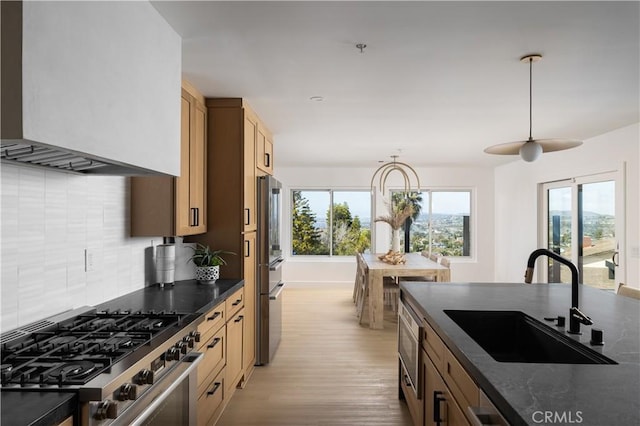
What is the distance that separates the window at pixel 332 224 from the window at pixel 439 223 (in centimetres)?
78

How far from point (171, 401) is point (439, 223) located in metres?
7.43

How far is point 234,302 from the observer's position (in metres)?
3.02

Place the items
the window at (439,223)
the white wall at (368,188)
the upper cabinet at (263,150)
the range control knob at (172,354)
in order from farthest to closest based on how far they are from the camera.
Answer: the window at (439,223) < the white wall at (368,188) < the upper cabinet at (263,150) < the range control knob at (172,354)

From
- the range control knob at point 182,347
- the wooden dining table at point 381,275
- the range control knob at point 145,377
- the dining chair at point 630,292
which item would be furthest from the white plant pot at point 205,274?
the dining chair at point 630,292

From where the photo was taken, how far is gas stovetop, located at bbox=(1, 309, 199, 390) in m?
1.28

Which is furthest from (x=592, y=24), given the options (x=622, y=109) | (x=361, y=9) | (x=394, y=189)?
(x=394, y=189)

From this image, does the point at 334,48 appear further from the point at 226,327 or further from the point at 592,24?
the point at 226,327

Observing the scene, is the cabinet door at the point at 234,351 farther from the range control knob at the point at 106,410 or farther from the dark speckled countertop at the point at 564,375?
the range control knob at the point at 106,410

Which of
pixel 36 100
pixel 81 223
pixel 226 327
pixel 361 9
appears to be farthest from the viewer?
pixel 226 327

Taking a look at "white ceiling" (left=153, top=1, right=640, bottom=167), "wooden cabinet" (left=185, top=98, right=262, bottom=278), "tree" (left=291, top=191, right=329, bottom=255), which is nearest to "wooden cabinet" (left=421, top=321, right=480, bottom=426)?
"white ceiling" (left=153, top=1, right=640, bottom=167)

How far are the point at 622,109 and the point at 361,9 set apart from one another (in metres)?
3.17

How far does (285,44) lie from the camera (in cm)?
Answer: 237

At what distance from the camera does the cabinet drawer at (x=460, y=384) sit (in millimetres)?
1424

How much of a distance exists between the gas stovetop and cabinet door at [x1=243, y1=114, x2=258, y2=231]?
152 cm
